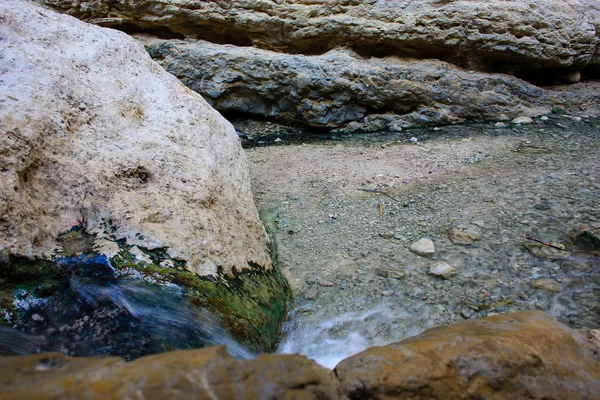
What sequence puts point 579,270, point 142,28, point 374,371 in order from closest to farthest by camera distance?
point 374,371
point 579,270
point 142,28

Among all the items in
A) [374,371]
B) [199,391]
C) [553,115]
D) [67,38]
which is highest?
[67,38]

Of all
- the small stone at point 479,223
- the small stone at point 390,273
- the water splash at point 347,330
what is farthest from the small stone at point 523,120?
the water splash at point 347,330

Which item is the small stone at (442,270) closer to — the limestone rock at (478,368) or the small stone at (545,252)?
the small stone at (545,252)

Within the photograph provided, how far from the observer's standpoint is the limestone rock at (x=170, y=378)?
81cm

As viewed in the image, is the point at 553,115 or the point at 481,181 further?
the point at 553,115

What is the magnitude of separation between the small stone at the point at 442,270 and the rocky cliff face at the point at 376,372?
886mm

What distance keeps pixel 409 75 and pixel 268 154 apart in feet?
8.04

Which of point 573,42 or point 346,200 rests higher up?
point 573,42

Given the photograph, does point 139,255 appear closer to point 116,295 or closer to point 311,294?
point 116,295

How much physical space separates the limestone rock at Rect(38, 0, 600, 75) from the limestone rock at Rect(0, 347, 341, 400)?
5.56 metres

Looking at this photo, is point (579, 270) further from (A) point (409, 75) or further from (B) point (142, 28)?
(B) point (142, 28)

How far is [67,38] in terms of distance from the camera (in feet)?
8.82

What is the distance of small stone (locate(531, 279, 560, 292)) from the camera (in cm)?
220

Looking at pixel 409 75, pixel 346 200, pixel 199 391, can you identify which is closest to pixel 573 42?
pixel 409 75
